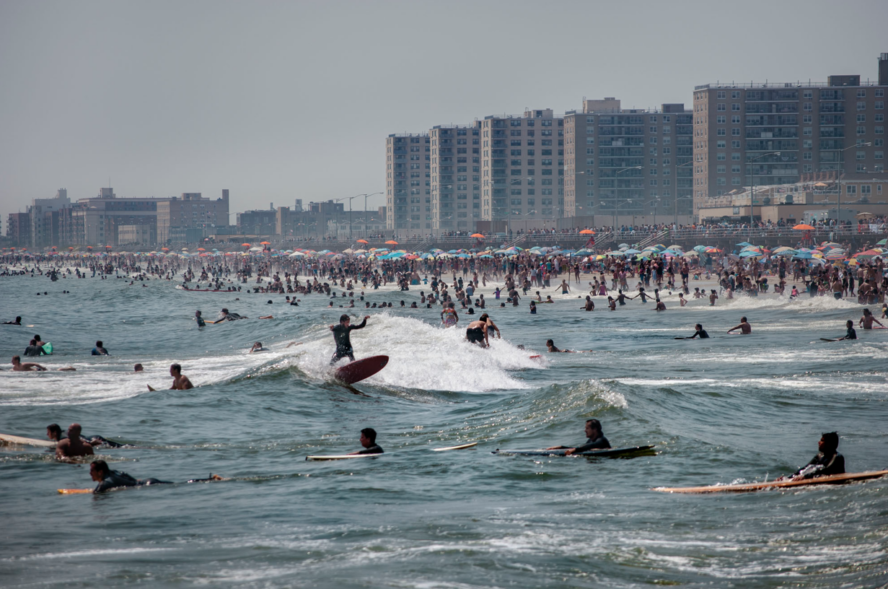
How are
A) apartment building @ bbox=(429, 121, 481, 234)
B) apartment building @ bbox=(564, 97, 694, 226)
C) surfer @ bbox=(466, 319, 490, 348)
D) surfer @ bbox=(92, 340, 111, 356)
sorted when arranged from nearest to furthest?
surfer @ bbox=(466, 319, 490, 348)
surfer @ bbox=(92, 340, 111, 356)
apartment building @ bbox=(564, 97, 694, 226)
apartment building @ bbox=(429, 121, 481, 234)

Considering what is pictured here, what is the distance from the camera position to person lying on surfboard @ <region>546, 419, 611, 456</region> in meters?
11.9

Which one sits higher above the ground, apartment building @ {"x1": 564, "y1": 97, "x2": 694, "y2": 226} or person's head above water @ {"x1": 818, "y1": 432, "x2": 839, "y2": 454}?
apartment building @ {"x1": 564, "y1": 97, "x2": 694, "y2": 226}

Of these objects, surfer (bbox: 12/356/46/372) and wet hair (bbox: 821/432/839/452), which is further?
surfer (bbox: 12/356/46/372)

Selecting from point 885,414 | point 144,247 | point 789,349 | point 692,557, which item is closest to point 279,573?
point 692,557

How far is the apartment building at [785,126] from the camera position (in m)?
145

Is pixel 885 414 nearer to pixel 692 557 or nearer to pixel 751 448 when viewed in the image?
pixel 751 448

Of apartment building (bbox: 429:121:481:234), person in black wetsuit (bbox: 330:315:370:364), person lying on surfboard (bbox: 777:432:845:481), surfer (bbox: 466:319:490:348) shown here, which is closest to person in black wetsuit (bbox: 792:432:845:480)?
person lying on surfboard (bbox: 777:432:845:481)

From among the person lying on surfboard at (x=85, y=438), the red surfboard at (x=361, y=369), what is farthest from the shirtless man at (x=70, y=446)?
the red surfboard at (x=361, y=369)

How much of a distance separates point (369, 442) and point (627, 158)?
156 m

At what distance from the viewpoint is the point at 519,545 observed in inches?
320

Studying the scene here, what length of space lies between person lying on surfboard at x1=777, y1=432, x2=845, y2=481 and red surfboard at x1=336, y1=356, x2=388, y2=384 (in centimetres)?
1076

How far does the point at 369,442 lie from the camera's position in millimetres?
12125

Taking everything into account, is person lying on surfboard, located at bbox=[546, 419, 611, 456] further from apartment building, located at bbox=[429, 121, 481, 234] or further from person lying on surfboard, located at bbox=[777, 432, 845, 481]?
apartment building, located at bbox=[429, 121, 481, 234]

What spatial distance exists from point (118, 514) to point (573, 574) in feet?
17.0
